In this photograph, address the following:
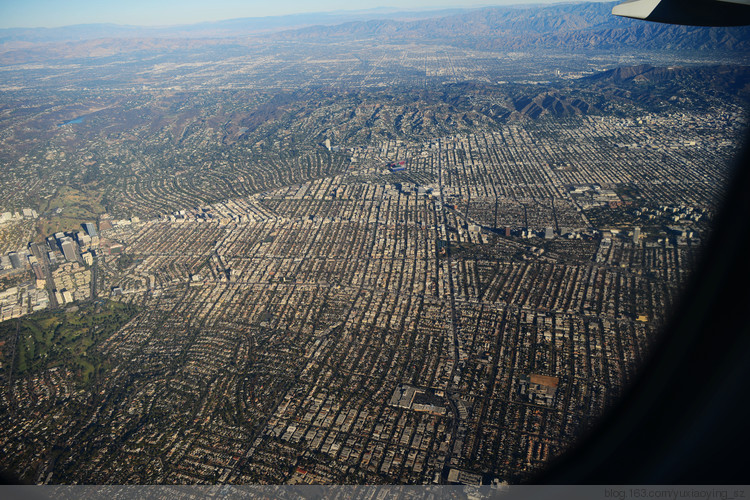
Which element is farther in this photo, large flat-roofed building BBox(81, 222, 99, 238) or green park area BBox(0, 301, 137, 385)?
large flat-roofed building BBox(81, 222, 99, 238)

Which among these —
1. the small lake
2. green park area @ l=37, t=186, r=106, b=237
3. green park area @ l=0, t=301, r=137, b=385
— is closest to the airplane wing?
green park area @ l=0, t=301, r=137, b=385

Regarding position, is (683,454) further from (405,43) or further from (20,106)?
(405,43)

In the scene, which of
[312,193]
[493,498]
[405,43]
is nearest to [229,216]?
[312,193]

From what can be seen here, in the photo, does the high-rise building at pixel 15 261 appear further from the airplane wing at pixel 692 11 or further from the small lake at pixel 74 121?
the small lake at pixel 74 121

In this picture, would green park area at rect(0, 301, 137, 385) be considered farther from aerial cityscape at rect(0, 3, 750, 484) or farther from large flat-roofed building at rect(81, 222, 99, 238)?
large flat-roofed building at rect(81, 222, 99, 238)

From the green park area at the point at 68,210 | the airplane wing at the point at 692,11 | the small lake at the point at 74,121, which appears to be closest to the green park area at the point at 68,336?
the green park area at the point at 68,210

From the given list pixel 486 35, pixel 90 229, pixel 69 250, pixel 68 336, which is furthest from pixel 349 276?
pixel 486 35
